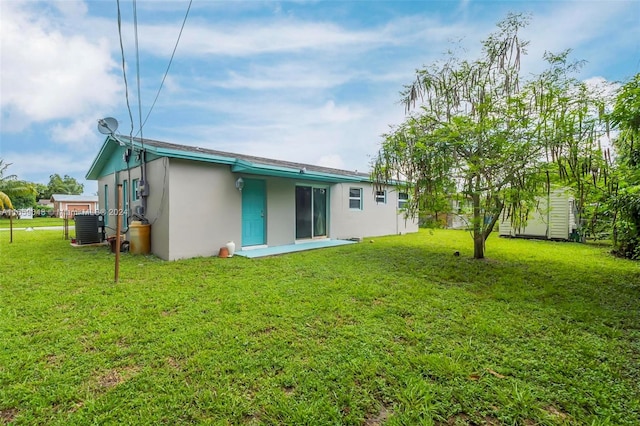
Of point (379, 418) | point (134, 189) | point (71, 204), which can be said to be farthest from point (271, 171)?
point (71, 204)

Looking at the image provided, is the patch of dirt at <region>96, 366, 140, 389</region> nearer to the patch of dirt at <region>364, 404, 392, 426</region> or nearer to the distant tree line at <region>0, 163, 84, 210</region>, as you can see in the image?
the patch of dirt at <region>364, 404, 392, 426</region>

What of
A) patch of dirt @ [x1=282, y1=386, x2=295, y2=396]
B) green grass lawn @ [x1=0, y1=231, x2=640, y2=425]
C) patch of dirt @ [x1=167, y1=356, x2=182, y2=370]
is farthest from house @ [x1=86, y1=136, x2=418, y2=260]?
patch of dirt @ [x1=282, y1=386, x2=295, y2=396]

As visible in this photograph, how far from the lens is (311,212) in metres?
10.3

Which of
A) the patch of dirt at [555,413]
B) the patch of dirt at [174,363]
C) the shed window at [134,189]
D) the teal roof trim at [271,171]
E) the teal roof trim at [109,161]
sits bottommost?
the patch of dirt at [555,413]

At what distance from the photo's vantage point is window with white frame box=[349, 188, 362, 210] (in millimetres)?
11742

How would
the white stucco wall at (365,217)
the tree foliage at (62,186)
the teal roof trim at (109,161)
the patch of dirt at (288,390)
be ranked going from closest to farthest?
1. the patch of dirt at (288,390)
2. the teal roof trim at (109,161)
3. the white stucco wall at (365,217)
4. the tree foliage at (62,186)

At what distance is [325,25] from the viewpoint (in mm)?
7363

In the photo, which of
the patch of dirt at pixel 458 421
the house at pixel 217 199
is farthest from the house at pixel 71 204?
the patch of dirt at pixel 458 421

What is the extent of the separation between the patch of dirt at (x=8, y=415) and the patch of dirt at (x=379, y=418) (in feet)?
7.90

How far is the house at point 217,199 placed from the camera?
23.1 feet

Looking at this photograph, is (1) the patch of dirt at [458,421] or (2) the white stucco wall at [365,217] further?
(2) the white stucco wall at [365,217]

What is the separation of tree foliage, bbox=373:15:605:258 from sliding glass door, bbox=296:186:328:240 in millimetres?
3641

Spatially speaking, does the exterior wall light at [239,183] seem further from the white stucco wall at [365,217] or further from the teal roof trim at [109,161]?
the white stucco wall at [365,217]

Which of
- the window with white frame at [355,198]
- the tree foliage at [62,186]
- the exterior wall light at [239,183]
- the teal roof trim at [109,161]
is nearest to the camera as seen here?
the exterior wall light at [239,183]
